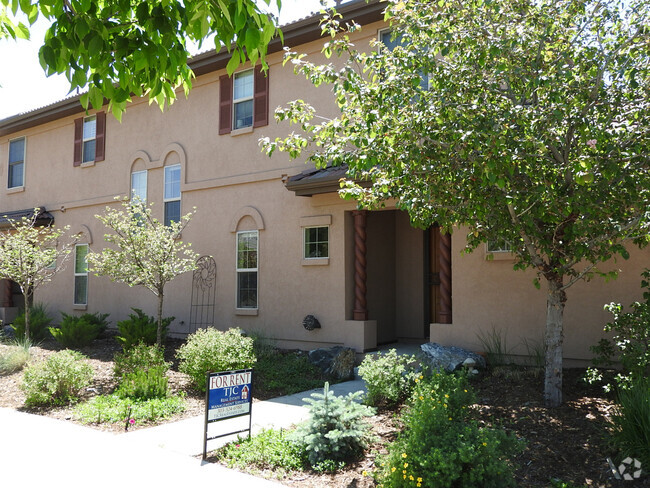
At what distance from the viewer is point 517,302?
31.6 feet

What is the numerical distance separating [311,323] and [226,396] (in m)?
5.49

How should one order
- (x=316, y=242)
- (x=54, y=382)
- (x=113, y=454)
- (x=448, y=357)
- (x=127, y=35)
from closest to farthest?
(x=127, y=35), (x=113, y=454), (x=54, y=382), (x=448, y=357), (x=316, y=242)

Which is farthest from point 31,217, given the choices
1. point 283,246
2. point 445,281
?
point 445,281

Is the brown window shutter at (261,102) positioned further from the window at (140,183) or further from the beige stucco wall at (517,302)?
the beige stucco wall at (517,302)

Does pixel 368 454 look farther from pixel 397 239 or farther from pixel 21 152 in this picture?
pixel 21 152

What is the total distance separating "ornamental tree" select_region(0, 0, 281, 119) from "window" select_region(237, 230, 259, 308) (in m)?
8.74

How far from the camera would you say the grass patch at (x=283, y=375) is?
9.33m

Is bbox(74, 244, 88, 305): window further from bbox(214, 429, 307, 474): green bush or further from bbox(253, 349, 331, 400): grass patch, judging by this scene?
bbox(214, 429, 307, 474): green bush

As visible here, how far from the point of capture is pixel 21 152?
19.7 m

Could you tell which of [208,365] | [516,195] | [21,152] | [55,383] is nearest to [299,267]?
[208,365]

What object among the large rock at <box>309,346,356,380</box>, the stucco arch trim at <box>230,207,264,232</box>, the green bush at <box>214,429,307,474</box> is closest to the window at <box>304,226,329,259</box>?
the stucco arch trim at <box>230,207,264,232</box>

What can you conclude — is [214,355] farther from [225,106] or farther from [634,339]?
[225,106]

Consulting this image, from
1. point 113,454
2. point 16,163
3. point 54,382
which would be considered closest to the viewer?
point 113,454

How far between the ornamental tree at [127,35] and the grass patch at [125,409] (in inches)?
187
